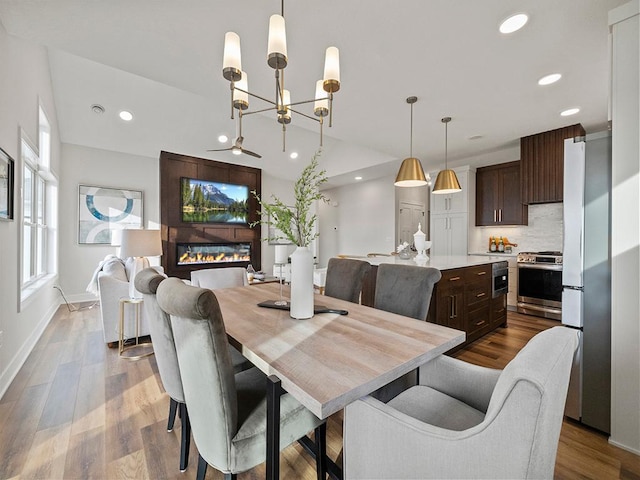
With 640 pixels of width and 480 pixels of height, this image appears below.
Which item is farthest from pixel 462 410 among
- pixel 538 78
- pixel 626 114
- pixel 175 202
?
pixel 175 202

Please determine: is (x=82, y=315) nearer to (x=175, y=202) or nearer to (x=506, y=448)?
(x=175, y=202)

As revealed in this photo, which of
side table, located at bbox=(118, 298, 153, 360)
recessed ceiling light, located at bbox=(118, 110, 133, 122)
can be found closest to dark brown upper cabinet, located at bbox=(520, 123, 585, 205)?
side table, located at bbox=(118, 298, 153, 360)

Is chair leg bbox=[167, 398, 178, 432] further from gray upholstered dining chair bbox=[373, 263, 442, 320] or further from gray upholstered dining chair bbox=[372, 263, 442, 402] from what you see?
gray upholstered dining chair bbox=[373, 263, 442, 320]

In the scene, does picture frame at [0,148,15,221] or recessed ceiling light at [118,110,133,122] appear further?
recessed ceiling light at [118,110,133,122]

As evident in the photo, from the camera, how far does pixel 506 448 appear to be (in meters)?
0.70

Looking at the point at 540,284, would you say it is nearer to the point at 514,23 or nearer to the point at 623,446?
the point at 623,446

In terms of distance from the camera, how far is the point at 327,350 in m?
1.10

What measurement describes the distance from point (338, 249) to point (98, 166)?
576cm

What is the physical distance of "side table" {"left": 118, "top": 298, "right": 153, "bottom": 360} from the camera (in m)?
2.78

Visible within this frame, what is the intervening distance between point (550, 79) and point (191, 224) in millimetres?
5952

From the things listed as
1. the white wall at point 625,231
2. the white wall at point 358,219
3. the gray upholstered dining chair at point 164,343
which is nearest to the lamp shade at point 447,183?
the white wall at point 625,231

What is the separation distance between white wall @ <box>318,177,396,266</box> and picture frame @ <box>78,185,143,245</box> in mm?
4818

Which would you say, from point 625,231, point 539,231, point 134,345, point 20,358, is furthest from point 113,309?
point 539,231

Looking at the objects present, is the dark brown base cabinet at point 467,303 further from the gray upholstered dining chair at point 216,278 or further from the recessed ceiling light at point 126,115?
the recessed ceiling light at point 126,115
